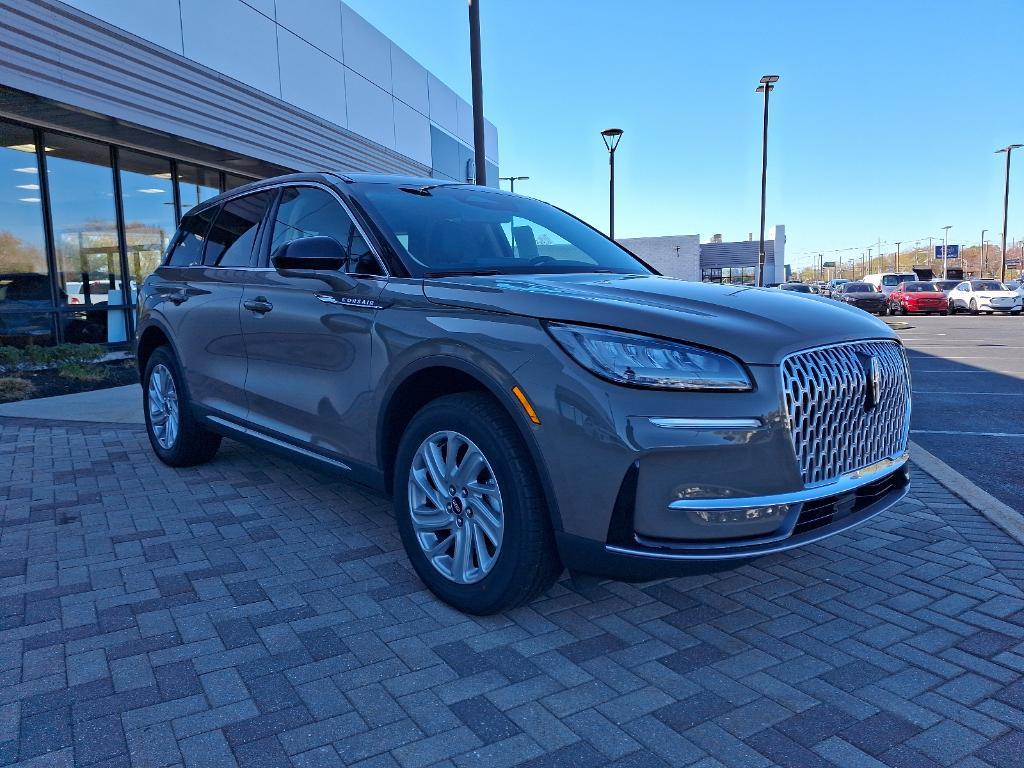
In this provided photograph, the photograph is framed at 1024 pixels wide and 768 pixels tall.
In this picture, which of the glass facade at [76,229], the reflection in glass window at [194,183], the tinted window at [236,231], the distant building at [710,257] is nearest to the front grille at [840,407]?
the tinted window at [236,231]

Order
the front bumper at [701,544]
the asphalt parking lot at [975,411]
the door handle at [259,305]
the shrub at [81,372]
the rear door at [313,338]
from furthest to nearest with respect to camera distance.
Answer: the shrub at [81,372] < the asphalt parking lot at [975,411] < the door handle at [259,305] < the rear door at [313,338] < the front bumper at [701,544]

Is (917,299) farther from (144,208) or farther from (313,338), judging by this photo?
(313,338)

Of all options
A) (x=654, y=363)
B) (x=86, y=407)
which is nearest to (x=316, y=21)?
(x=86, y=407)

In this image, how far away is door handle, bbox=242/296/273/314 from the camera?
4027 mm

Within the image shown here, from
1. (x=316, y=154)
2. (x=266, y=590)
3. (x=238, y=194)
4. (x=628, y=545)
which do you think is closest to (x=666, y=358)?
(x=628, y=545)

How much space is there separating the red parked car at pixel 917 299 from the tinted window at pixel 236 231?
116 feet

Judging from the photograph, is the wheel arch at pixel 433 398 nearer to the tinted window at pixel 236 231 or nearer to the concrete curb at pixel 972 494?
the tinted window at pixel 236 231

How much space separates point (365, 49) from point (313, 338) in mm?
16538

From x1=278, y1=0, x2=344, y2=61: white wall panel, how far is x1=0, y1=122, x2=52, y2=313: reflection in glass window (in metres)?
5.53

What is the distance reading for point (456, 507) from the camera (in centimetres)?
300

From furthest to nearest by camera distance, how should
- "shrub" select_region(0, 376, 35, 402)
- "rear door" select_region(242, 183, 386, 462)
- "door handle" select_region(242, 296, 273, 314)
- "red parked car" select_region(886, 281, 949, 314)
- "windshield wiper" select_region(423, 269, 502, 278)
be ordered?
"red parked car" select_region(886, 281, 949, 314), "shrub" select_region(0, 376, 35, 402), "door handle" select_region(242, 296, 273, 314), "rear door" select_region(242, 183, 386, 462), "windshield wiper" select_region(423, 269, 502, 278)

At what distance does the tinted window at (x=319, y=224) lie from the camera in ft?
11.6

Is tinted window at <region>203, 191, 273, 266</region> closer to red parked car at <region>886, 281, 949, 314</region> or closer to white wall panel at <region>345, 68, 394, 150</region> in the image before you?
white wall panel at <region>345, 68, 394, 150</region>

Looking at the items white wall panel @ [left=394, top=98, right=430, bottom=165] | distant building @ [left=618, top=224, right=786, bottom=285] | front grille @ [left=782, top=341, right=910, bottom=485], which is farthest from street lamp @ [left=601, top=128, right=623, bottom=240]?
distant building @ [left=618, top=224, right=786, bottom=285]
